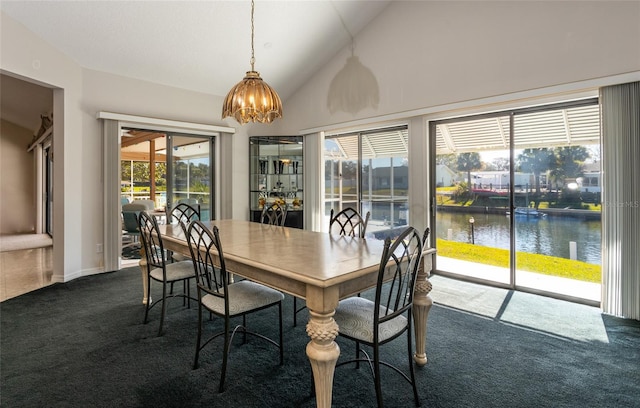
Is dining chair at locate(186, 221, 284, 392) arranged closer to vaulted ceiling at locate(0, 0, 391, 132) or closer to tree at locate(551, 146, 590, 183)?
vaulted ceiling at locate(0, 0, 391, 132)

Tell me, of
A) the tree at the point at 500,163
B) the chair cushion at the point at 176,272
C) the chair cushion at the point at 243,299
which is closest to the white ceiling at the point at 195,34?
the tree at the point at 500,163

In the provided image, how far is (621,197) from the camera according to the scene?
285 cm

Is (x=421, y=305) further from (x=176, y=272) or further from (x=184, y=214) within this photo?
(x=184, y=214)

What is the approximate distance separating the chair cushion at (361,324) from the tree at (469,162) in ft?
9.13

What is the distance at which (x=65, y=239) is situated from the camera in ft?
13.2

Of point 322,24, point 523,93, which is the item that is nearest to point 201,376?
point 523,93

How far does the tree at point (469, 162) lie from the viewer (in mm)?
3969

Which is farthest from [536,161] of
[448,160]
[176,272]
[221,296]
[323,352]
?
[176,272]

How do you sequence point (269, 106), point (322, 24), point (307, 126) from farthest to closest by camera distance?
point (307, 126)
point (322, 24)
point (269, 106)

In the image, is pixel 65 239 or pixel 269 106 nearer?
pixel 269 106

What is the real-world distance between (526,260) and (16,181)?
10.7 m

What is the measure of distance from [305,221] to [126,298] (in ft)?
9.60

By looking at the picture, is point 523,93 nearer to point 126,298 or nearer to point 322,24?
point 322,24

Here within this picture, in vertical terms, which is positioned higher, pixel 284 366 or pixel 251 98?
pixel 251 98
